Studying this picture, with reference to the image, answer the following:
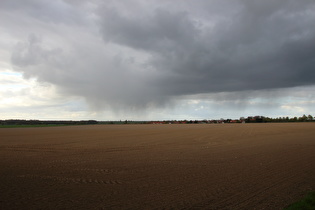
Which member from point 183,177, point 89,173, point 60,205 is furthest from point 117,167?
point 60,205

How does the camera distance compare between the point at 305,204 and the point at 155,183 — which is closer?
the point at 305,204

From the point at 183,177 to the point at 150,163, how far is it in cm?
395

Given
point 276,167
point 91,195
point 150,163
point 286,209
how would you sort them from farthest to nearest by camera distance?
point 150,163
point 276,167
point 91,195
point 286,209

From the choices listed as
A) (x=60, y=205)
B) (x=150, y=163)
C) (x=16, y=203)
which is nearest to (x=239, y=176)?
(x=150, y=163)

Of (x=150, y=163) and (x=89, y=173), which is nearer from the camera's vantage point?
(x=89, y=173)

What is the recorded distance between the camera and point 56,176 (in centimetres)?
1220

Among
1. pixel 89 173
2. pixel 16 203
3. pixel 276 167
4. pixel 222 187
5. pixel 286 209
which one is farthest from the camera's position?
pixel 276 167

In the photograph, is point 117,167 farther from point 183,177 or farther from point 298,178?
point 298,178

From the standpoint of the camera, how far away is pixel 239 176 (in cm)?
1211

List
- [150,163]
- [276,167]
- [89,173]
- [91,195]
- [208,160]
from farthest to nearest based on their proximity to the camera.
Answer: [208,160], [150,163], [276,167], [89,173], [91,195]

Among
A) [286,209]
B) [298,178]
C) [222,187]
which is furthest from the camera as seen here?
[298,178]

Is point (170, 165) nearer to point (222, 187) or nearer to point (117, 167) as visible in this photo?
point (117, 167)

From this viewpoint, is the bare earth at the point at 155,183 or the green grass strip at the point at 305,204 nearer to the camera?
the green grass strip at the point at 305,204

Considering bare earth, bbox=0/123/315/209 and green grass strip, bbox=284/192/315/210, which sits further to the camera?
bare earth, bbox=0/123/315/209
